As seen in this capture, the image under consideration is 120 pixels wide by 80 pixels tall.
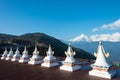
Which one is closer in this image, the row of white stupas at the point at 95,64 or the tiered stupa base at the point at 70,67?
the row of white stupas at the point at 95,64

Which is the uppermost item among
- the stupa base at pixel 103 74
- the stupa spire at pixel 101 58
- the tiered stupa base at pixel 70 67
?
the stupa spire at pixel 101 58

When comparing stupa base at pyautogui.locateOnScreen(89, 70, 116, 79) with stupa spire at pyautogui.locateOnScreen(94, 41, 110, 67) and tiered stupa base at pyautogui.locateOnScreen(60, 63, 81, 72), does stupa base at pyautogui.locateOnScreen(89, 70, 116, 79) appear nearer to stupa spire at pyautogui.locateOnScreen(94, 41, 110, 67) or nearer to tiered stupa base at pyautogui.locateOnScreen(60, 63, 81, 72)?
stupa spire at pyautogui.locateOnScreen(94, 41, 110, 67)

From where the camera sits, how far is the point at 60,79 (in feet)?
46.3

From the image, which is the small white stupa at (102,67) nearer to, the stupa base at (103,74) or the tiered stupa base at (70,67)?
the stupa base at (103,74)

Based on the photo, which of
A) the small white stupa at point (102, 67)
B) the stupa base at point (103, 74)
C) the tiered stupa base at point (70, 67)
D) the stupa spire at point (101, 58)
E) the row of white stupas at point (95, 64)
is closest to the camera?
the stupa base at point (103, 74)

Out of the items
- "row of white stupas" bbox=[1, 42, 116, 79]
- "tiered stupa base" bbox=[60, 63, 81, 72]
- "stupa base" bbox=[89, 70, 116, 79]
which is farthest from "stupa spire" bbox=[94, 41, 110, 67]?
"tiered stupa base" bbox=[60, 63, 81, 72]

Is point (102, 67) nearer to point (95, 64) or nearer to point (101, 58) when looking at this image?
point (95, 64)

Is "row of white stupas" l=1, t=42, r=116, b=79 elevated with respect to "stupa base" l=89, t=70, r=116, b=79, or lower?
elevated

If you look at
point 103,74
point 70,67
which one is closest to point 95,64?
point 103,74

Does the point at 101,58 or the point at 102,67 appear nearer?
the point at 102,67

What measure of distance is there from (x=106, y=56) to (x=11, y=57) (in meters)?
21.0

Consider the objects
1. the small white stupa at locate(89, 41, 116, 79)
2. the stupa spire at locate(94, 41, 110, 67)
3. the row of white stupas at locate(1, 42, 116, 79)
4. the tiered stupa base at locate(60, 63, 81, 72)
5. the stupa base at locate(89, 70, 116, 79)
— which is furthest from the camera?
the tiered stupa base at locate(60, 63, 81, 72)

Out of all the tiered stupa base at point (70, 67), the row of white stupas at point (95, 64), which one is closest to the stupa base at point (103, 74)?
the row of white stupas at point (95, 64)

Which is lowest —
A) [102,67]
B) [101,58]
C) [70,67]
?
[70,67]
